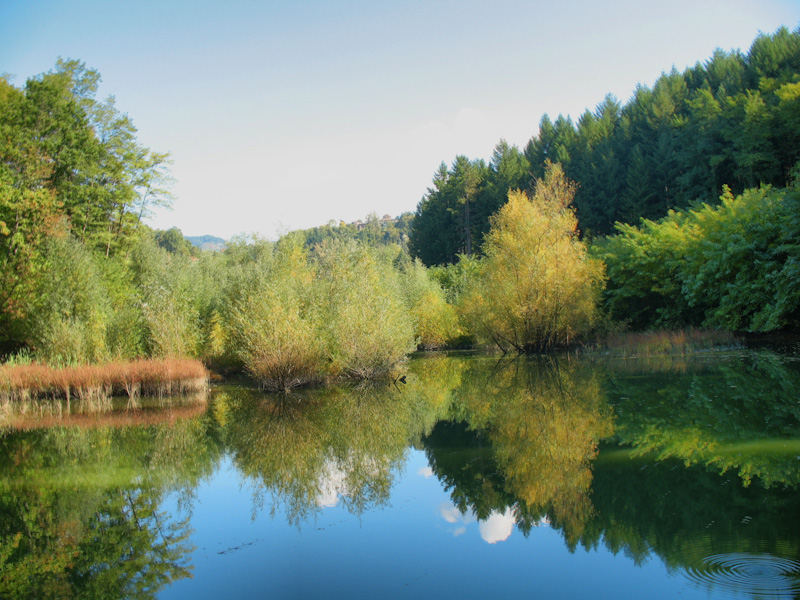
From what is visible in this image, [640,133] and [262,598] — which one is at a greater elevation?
[640,133]

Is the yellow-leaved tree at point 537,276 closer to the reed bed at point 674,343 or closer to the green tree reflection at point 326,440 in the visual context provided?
the reed bed at point 674,343

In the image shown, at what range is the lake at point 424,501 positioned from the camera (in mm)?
5000

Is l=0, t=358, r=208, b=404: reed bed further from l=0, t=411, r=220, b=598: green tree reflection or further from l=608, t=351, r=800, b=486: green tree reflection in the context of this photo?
l=608, t=351, r=800, b=486: green tree reflection

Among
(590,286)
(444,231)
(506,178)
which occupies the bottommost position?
(590,286)

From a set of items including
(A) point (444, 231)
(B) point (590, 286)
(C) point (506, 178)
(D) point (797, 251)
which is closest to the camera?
(D) point (797, 251)

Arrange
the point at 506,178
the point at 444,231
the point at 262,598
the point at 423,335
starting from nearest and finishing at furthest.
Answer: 1. the point at 262,598
2. the point at 423,335
3. the point at 506,178
4. the point at 444,231

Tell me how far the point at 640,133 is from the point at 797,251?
39.1 m

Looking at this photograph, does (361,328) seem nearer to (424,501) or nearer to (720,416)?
(720,416)

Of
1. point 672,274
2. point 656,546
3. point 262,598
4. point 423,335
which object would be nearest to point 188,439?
point 262,598

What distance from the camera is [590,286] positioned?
25.3 meters

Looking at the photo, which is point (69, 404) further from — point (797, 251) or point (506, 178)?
point (506, 178)

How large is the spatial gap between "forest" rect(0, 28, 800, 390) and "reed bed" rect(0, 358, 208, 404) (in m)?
1.31

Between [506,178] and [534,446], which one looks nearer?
[534,446]

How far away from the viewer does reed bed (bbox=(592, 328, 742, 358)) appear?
76.1 ft
